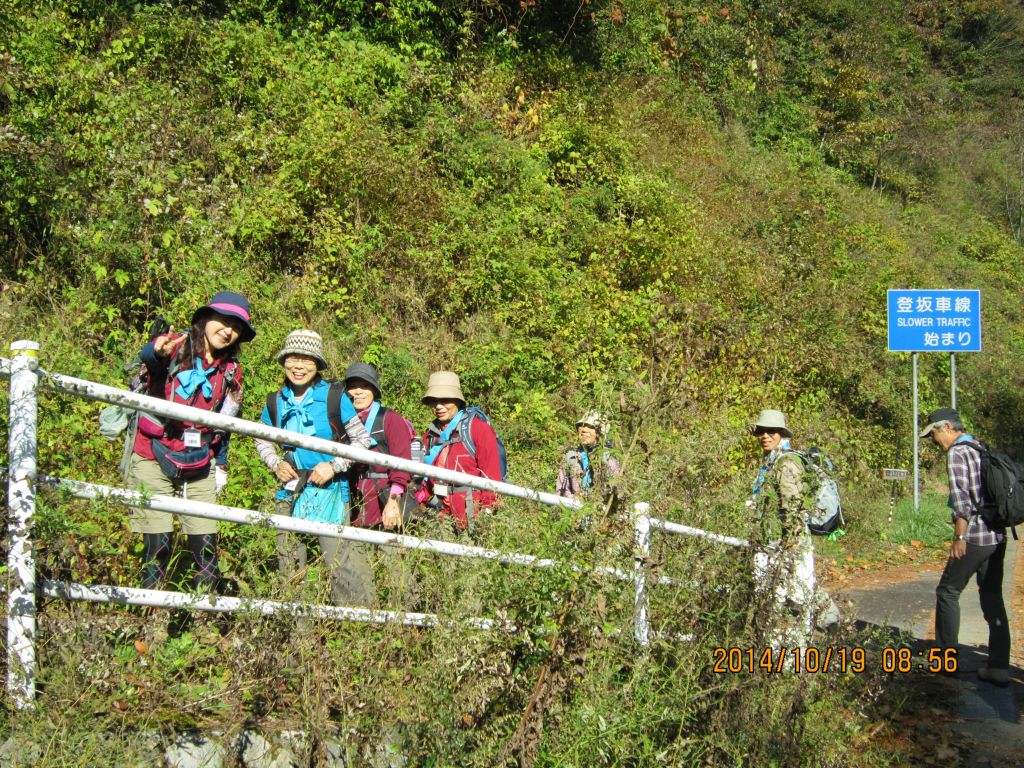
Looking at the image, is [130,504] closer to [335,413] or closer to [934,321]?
[335,413]

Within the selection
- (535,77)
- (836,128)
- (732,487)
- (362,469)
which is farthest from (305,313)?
(836,128)

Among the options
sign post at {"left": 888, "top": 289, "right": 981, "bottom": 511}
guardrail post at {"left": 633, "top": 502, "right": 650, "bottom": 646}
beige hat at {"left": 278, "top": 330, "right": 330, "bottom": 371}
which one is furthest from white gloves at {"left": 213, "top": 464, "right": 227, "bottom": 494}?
sign post at {"left": 888, "top": 289, "right": 981, "bottom": 511}

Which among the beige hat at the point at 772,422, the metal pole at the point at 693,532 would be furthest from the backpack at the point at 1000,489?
the metal pole at the point at 693,532

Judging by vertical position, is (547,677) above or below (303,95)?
below

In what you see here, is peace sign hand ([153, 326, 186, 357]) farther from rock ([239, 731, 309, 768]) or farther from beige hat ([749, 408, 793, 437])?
beige hat ([749, 408, 793, 437])

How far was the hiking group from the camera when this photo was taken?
4.39m

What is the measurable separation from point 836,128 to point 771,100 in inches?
109

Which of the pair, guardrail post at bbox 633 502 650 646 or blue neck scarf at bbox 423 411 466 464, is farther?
blue neck scarf at bbox 423 411 466 464

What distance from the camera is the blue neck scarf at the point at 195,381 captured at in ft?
14.9

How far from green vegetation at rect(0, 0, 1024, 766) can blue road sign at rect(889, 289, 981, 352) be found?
1.07m

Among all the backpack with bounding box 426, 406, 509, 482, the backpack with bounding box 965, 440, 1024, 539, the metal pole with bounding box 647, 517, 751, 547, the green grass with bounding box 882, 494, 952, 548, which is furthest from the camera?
the green grass with bounding box 882, 494, 952, 548

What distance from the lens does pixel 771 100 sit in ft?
76.0

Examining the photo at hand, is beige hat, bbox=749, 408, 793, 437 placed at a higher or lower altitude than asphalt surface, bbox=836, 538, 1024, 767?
higher

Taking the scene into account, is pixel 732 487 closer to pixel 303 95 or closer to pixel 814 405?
pixel 303 95
